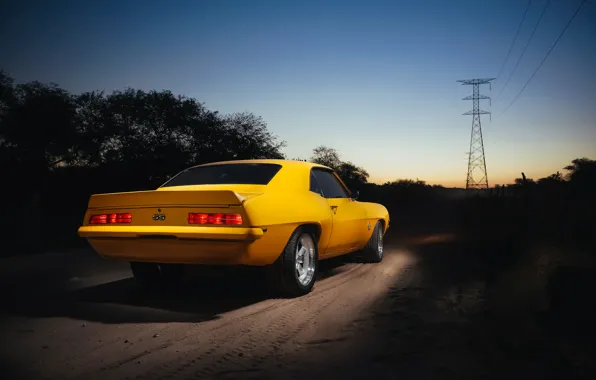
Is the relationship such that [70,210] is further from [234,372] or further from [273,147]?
[234,372]

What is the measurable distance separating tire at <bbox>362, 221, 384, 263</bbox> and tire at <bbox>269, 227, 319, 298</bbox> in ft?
8.50

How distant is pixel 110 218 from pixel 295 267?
2.02 meters

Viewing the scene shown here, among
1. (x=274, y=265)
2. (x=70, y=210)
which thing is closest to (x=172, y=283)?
(x=274, y=265)

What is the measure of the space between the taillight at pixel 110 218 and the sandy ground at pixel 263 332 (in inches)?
33.7

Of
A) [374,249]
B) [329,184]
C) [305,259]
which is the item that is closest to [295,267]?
[305,259]

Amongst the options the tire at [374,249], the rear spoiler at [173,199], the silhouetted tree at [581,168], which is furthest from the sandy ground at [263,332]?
the silhouetted tree at [581,168]

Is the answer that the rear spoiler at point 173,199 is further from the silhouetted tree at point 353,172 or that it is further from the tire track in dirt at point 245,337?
the silhouetted tree at point 353,172

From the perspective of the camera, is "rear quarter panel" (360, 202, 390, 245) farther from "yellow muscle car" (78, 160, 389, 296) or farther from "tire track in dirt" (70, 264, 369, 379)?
"tire track in dirt" (70, 264, 369, 379)

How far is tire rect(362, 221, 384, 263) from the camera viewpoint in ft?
27.1

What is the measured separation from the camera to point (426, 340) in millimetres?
3762

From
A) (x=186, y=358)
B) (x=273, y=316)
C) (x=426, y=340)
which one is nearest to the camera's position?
(x=186, y=358)

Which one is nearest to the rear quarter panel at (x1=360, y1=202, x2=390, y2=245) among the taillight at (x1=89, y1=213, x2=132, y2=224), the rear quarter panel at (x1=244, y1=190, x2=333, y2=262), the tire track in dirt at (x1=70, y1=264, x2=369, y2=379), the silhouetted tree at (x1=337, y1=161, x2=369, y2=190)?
the rear quarter panel at (x1=244, y1=190, x2=333, y2=262)

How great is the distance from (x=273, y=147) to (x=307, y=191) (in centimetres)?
3453

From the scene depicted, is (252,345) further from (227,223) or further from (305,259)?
(305,259)
